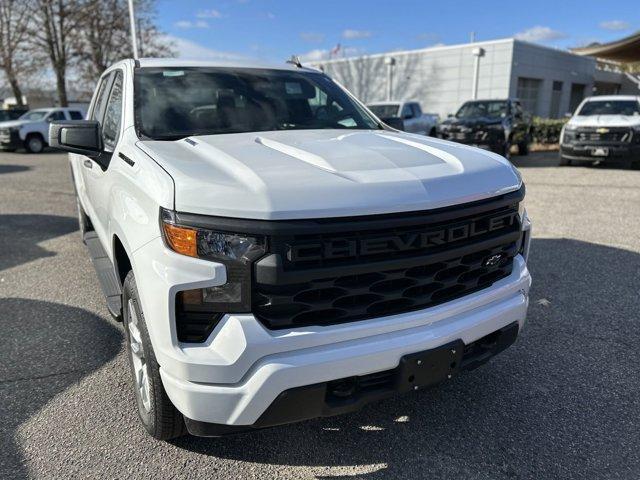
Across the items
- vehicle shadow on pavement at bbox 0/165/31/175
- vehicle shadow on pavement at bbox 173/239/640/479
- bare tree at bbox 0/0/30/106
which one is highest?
bare tree at bbox 0/0/30/106

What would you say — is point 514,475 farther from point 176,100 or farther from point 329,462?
point 176,100

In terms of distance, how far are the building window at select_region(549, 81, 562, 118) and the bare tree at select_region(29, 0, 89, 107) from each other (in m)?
28.1

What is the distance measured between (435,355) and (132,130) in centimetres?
208

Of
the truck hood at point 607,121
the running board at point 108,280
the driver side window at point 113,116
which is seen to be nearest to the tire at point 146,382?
the running board at point 108,280

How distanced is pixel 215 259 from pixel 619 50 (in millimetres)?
42685

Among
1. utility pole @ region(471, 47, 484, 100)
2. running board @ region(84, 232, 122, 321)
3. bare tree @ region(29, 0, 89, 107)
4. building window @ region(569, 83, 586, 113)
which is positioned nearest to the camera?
running board @ region(84, 232, 122, 321)

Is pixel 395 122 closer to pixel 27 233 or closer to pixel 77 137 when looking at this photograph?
pixel 77 137

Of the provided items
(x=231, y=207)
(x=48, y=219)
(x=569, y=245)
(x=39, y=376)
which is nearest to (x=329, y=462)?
(x=231, y=207)

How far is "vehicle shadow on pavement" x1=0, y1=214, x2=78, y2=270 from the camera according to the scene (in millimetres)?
5520

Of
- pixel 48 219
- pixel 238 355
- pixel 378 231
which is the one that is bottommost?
pixel 48 219

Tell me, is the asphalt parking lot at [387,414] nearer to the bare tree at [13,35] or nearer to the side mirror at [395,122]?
the side mirror at [395,122]

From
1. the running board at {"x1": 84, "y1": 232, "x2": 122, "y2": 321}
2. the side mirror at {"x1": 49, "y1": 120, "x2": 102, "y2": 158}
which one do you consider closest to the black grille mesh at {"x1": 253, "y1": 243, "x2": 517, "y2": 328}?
the running board at {"x1": 84, "y1": 232, "x2": 122, "y2": 321}

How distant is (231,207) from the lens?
1.80 m

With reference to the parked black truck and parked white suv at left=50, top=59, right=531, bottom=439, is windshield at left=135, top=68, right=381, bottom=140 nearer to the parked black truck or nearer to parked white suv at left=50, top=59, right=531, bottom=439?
parked white suv at left=50, top=59, right=531, bottom=439
